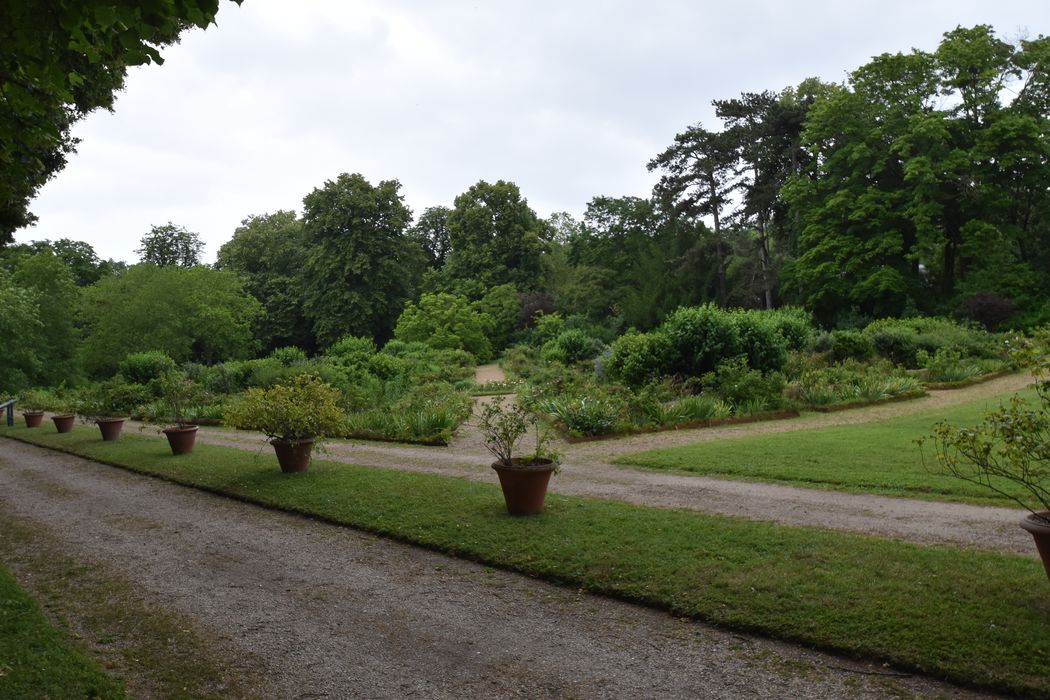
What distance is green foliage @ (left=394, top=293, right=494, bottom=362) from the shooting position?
35.6 m

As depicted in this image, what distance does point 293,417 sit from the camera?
31.0 ft

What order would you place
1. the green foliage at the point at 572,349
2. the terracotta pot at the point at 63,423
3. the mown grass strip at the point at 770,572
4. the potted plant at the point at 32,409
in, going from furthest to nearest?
1. the green foliage at the point at 572,349
2. the potted plant at the point at 32,409
3. the terracotta pot at the point at 63,423
4. the mown grass strip at the point at 770,572

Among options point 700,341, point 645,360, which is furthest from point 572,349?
point 700,341

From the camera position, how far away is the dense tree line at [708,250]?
1153 inches

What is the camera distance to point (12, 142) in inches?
181

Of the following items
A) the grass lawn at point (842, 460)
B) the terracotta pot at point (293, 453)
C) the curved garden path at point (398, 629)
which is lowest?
the curved garden path at point (398, 629)

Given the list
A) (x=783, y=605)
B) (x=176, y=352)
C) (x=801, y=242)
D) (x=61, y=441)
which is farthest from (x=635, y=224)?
(x=783, y=605)

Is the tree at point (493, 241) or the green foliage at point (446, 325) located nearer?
the green foliage at point (446, 325)

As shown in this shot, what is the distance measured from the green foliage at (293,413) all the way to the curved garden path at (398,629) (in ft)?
7.86

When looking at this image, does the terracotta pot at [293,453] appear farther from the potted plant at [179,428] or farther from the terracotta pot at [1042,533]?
the terracotta pot at [1042,533]

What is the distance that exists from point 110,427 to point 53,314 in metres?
21.6

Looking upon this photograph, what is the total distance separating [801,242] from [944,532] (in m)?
29.4

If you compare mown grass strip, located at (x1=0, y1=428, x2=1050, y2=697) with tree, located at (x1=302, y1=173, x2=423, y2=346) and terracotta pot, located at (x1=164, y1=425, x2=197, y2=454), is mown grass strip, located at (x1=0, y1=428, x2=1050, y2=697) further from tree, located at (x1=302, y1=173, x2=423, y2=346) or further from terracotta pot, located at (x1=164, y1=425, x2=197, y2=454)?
tree, located at (x1=302, y1=173, x2=423, y2=346)

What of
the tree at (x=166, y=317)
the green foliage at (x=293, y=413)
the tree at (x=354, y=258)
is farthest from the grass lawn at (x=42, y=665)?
the tree at (x=354, y=258)
